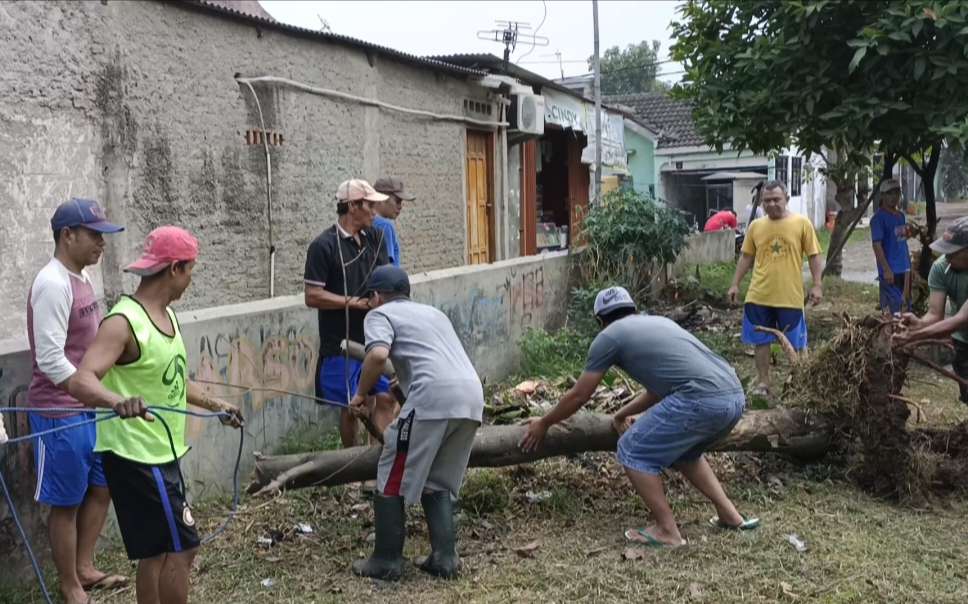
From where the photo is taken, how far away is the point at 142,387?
3.59 meters

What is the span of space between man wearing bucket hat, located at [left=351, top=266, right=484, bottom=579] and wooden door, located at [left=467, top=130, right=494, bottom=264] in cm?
983

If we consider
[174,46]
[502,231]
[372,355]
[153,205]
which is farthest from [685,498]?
[502,231]

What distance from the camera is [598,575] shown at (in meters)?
4.64

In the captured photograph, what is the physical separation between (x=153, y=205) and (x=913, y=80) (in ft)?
23.2

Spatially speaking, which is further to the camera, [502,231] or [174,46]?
[502,231]

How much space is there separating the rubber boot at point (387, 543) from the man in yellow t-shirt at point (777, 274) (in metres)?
4.14

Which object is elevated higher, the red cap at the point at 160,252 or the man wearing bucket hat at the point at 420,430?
the red cap at the point at 160,252

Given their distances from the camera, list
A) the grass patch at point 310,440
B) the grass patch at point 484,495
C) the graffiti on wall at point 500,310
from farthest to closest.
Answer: the graffiti on wall at point 500,310
the grass patch at point 310,440
the grass patch at point 484,495

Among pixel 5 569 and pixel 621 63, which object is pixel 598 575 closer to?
pixel 5 569

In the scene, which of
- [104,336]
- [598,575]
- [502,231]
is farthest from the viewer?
[502,231]

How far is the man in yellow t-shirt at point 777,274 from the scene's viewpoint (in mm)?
8039

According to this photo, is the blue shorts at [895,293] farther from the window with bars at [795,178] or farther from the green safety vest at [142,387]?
the window with bars at [795,178]

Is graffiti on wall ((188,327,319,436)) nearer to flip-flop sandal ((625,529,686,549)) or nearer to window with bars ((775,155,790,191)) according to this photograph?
flip-flop sandal ((625,529,686,549))

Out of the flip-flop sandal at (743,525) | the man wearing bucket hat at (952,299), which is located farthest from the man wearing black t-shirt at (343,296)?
the man wearing bucket hat at (952,299)
